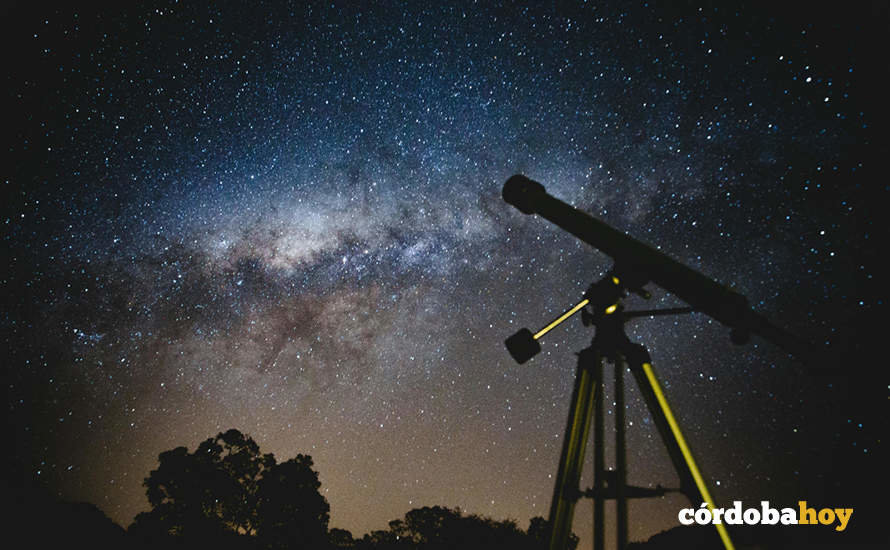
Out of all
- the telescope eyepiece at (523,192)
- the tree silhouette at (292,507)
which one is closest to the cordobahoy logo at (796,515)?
the telescope eyepiece at (523,192)

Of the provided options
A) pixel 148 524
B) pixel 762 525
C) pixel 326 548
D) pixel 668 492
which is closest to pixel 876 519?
pixel 762 525

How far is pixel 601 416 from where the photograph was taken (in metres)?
2.07

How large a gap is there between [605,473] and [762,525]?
862 millimetres

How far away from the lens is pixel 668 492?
178cm

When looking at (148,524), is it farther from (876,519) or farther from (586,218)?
(876,519)

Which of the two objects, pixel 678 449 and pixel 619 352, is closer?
pixel 678 449

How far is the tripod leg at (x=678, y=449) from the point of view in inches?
63.5

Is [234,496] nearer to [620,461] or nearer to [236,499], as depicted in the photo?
[236,499]

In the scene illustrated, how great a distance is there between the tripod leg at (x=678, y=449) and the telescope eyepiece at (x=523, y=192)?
1.22 metres

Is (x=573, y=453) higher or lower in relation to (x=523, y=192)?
lower

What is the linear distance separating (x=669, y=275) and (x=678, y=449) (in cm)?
83

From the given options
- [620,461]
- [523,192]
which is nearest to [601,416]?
[620,461]

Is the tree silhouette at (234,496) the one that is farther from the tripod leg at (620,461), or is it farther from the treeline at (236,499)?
the tripod leg at (620,461)

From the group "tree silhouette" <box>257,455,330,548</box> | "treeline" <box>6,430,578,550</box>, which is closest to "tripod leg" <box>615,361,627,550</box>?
"treeline" <box>6,430,578,550</box>
